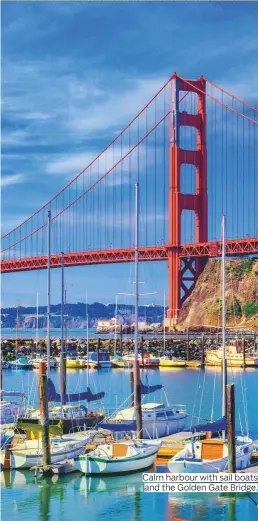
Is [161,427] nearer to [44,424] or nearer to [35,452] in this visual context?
[35,452]

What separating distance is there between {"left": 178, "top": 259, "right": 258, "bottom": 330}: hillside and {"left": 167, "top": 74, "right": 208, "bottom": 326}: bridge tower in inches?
45.8

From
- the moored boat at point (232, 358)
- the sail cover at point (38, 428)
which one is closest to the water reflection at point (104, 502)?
the sail cover at point (38, 428)

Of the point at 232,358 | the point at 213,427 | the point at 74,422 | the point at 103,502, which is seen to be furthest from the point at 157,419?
the point at 232,358

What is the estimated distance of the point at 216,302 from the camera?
8900 cm

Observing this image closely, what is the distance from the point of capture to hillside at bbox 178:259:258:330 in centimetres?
8638

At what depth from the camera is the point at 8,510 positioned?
21016 mm

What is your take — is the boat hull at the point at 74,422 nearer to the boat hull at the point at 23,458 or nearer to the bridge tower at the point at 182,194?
the boat hull at the point at 23,458

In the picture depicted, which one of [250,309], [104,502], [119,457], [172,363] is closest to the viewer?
[104,502]

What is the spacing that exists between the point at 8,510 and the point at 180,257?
59972 mm

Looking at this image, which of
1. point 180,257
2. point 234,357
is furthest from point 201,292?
point 234,357

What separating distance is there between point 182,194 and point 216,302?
1172 cm

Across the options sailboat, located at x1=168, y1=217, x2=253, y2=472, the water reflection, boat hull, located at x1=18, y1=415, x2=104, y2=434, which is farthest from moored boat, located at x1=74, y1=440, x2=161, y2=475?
boat hull, located at x1=18, y1=415, x2=104, y2=434

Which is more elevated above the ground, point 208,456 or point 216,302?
point 216,302

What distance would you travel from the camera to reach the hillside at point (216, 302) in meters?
86.4
